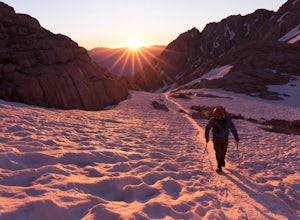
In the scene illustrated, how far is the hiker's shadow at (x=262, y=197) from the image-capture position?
820 centimetres

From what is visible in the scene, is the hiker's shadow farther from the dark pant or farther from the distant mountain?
the distant mountain

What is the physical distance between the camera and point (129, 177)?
9531 mm

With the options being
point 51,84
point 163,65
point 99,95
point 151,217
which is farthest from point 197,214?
point 163,65

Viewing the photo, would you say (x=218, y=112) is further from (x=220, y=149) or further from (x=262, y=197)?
(x=262, y=197)

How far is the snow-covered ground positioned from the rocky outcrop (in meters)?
8.51

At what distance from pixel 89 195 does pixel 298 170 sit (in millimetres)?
8934

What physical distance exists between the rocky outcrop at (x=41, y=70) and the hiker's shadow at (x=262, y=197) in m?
18.8

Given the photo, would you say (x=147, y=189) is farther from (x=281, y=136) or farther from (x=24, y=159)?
(x=281, y=136)

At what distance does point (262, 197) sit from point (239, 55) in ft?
334

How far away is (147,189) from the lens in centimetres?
888

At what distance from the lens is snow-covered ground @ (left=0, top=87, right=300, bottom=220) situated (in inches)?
286

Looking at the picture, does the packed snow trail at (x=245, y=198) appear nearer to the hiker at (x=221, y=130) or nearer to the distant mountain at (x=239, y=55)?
the hiker at (x=221, y=130)

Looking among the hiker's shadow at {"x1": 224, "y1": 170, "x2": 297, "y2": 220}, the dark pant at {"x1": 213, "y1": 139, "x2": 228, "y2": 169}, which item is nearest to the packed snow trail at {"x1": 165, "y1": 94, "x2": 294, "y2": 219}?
the hiker's shadow at {"x1": 224, "y1": 170, "x2": 297, "y2": 220}

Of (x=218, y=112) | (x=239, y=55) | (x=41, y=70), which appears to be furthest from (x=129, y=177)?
(x=239, y=55)
